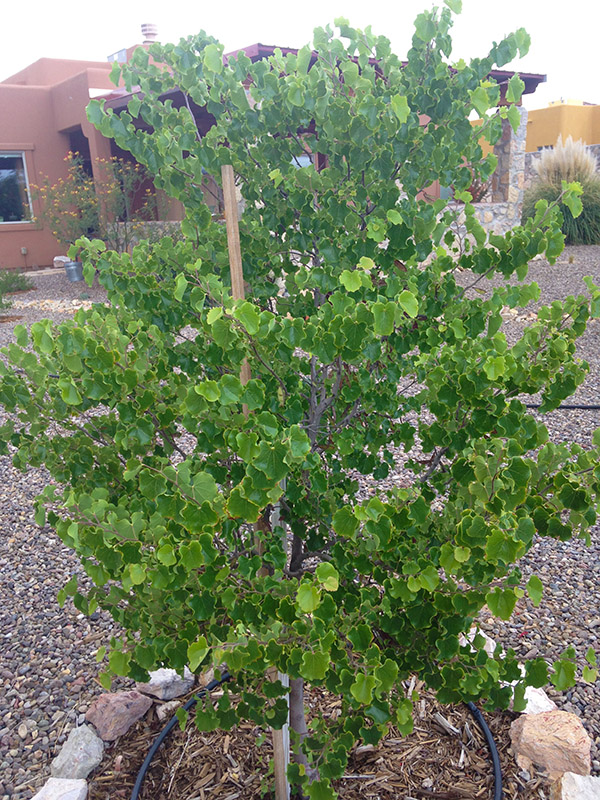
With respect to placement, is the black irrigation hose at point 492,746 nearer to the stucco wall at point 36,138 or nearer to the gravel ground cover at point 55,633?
the gravel ground cover at point 55,633

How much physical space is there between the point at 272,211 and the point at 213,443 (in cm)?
72

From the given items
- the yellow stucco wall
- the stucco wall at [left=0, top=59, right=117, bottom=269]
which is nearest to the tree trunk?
the stucco wall at [left=0, top=59, right=117, bottom=269]

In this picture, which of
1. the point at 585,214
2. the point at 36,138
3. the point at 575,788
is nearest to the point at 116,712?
the point at 575,788

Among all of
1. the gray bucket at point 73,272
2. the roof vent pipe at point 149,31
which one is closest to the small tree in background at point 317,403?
the gray bucket at point 73,272

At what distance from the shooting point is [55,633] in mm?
3102

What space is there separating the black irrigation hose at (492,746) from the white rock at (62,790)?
1.30 meters

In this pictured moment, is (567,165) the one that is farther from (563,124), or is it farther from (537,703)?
(537,703)

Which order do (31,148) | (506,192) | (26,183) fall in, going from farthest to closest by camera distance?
(26,183), (31,148), (506,192)

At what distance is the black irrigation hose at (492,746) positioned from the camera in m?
2.12

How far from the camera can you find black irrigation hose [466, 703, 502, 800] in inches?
83.5

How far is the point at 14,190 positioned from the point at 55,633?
14.9 metres

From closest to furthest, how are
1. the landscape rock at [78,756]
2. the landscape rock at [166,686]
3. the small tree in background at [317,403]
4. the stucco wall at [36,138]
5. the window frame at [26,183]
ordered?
the small tree in background at [317,403], the landscape rock at [78,756], the landscape rock at [166,686], the stucco wall at [36,138], the window frame at [26,183]

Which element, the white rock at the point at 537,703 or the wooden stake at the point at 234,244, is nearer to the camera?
the wooden stake at the point at 234,244

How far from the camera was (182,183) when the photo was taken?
1830mm
